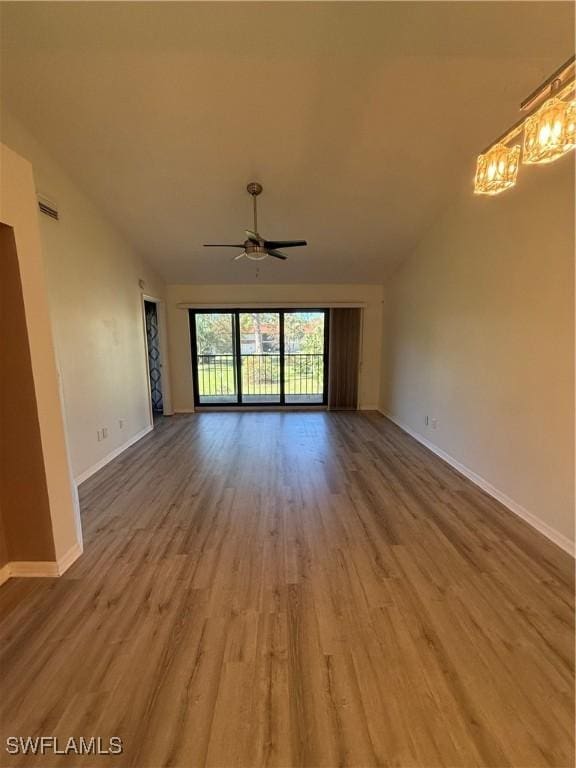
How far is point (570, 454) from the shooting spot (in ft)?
7.17

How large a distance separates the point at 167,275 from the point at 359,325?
11.9 feet

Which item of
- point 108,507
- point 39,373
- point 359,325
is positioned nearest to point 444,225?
point 359,325

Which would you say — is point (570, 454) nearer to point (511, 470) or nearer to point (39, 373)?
point (511, 470)

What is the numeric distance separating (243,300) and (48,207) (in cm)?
337

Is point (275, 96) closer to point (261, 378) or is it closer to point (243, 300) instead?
point (243, 300)

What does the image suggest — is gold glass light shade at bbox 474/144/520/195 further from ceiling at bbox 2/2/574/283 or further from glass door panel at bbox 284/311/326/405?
glass door panel at bbox 284/311/326/405

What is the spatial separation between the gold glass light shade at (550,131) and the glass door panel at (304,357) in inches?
195

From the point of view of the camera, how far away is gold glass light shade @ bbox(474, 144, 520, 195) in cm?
156

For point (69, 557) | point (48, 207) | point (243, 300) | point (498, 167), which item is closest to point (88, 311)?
point (48, 207)

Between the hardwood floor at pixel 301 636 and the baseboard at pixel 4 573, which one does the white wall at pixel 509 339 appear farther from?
the baseboard at pixel 4 573

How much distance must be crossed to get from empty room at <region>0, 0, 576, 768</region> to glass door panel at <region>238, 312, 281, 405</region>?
1997mm

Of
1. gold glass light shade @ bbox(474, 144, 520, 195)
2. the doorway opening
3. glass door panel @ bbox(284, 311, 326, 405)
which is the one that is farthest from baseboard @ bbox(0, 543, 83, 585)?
glass door panel @ bbox(284, 311, 326, 405)

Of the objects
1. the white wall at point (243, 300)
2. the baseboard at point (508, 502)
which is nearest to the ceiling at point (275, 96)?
the white wall at point (243, 300)

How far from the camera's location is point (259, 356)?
6426mm
